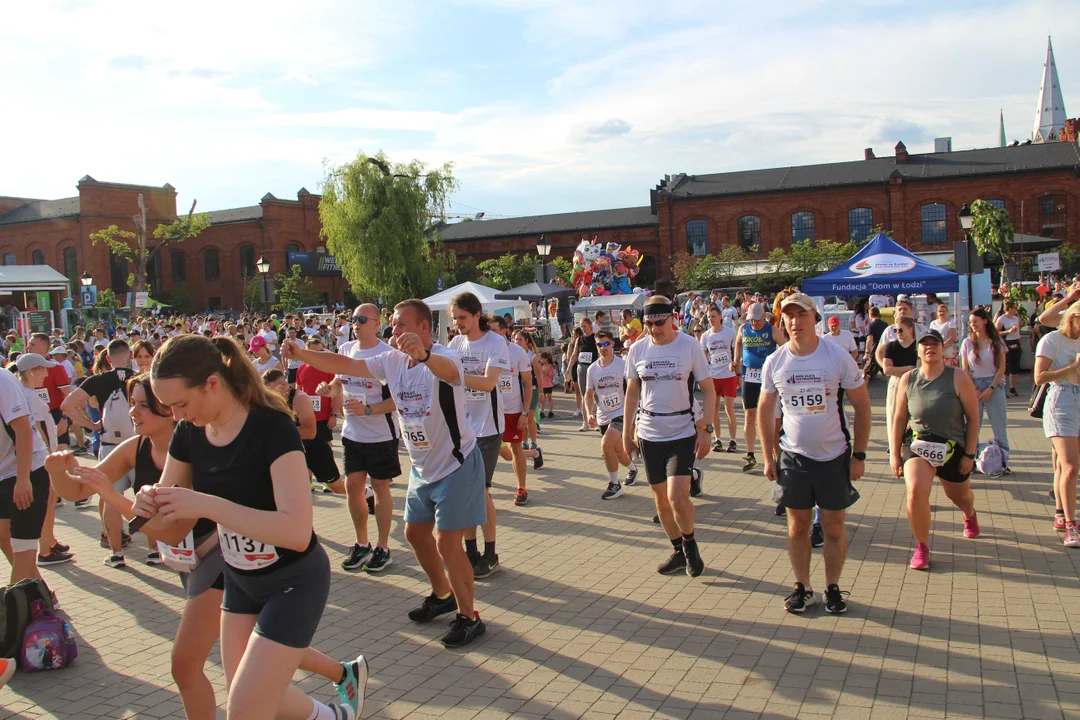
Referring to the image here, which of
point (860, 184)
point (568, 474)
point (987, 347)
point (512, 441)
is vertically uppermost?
point (860, 184)

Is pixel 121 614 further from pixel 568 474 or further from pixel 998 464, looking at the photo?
pixel 998 464

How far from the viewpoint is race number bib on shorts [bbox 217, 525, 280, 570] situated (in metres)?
3.23

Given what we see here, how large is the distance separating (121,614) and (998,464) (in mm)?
8813

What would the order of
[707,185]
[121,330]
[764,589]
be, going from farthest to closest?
1. [707,185]
2. [121,330]
3. [764,589]

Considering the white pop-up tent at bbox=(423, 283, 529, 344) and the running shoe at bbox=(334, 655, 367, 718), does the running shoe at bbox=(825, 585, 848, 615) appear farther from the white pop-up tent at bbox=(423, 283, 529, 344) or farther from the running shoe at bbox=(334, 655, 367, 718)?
the white pop-up tent at bbox=(423, 283, 529, 344)

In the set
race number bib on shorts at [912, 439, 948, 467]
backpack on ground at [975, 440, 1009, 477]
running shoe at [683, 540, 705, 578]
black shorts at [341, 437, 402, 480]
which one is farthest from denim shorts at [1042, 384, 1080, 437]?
black shorts at [341, 437, 402, 480]

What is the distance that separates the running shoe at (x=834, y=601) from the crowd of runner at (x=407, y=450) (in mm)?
17

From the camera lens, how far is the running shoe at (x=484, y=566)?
22.1ft

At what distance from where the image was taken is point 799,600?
558cm

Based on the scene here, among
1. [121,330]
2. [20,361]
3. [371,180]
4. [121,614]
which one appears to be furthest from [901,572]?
[371,180]

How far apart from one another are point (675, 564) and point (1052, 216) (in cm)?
5386

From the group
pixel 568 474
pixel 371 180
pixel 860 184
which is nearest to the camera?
pixel 568 474

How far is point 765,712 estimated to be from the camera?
4242 millimetres

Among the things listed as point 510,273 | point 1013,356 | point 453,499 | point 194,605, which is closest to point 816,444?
point 453,499
